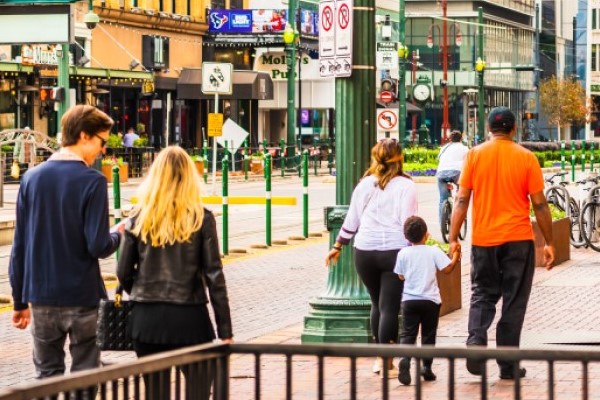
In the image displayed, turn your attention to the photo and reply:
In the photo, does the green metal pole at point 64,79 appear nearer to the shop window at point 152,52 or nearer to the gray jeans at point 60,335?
the shop window at point 152,52

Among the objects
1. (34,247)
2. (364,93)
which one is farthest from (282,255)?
(34,247)

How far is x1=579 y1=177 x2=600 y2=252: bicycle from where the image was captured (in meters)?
23.3

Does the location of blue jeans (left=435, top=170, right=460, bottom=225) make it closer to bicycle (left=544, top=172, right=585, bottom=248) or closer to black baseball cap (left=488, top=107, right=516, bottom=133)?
bicycle (left=544, top=172, right=585, bottom=248)

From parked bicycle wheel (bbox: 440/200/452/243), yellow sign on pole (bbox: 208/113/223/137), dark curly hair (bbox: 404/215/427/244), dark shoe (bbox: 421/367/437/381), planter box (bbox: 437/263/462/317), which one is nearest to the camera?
dark shoe (bbox: 421/367/437/381)

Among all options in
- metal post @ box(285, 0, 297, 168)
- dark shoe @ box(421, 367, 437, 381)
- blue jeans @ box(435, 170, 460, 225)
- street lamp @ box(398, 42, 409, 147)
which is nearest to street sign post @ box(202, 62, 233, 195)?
blue jeans @ box(435, 170, 460, 225)

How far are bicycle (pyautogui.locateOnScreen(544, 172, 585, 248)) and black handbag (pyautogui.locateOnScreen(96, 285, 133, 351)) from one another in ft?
53.1

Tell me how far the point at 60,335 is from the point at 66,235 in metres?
0.49

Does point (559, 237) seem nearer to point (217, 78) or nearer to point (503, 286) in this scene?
point (503, 286)

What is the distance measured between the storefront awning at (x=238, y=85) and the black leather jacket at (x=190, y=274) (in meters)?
51.8

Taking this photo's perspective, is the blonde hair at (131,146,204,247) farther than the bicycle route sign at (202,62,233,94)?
No

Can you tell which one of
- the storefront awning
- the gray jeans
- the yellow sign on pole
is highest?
the storefront awning

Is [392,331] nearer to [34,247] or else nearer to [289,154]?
[34,247]

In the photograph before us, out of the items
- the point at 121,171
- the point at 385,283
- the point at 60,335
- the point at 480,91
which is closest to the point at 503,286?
the point at 385,283

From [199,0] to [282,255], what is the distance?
45401 millimetres
